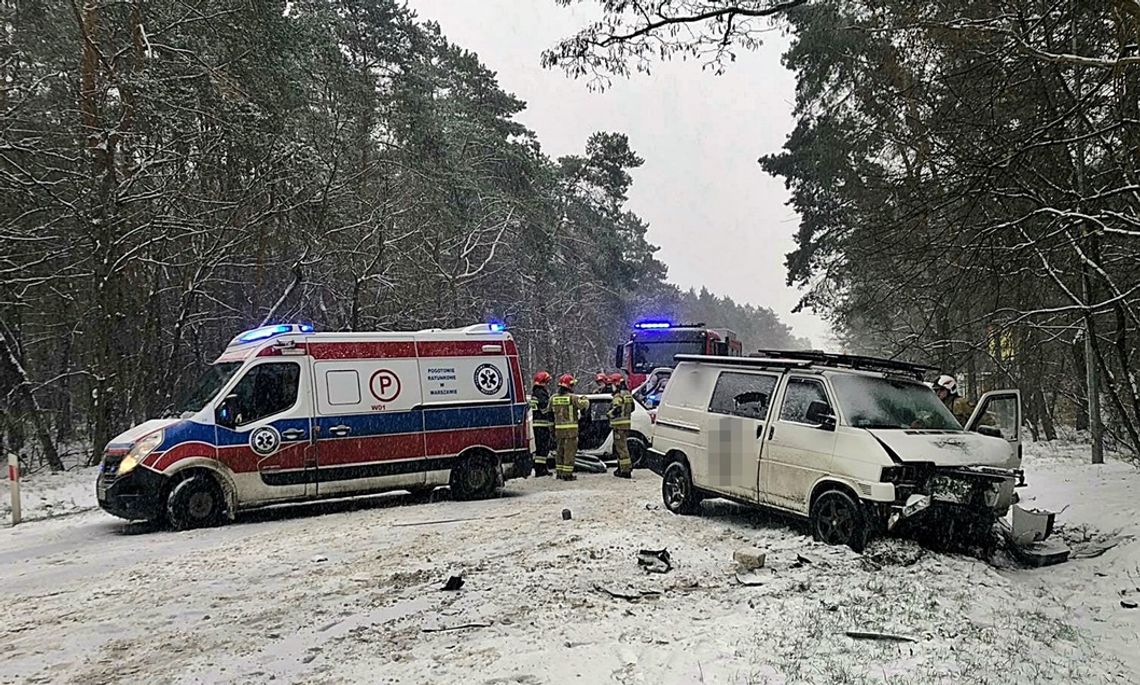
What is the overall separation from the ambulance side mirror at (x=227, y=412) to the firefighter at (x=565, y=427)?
5227mm

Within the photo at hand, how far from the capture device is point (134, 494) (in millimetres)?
9344

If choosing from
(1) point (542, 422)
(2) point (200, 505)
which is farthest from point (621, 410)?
(2) point (200, 505)

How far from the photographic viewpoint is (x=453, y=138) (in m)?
29.9

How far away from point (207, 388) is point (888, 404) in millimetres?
8056

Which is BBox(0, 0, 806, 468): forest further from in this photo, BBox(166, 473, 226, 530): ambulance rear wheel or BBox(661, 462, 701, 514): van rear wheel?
BBox(661, 462, 701, 514): van rear wheel

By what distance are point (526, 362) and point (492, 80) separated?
13679 mm

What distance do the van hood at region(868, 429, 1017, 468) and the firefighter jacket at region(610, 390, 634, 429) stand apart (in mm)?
6663

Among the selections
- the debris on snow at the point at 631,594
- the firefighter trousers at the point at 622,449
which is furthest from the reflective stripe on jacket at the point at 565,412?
the debris on snow at the point at 631,594

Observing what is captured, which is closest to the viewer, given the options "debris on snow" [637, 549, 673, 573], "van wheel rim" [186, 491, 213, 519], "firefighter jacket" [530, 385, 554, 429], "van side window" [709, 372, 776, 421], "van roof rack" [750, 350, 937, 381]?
"debris on snow" [637, 549, 673, 573]

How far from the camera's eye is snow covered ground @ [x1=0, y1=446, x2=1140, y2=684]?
4789 mm

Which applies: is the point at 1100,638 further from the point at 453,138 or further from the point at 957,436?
the point at 453,138

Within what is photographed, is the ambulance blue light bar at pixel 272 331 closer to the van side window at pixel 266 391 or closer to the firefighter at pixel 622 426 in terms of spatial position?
the van side window at pixel 266 391

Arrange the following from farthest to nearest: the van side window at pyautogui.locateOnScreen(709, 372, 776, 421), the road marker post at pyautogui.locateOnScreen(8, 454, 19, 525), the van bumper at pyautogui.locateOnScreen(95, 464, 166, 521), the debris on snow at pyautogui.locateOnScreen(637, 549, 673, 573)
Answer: the road marker post at pyautogui.locateOnScreen(8, 454, 19, 525)
the van bumper at pyautogui.locateOnScreen(95, 464, 166, 521)
the van side window at pyautogui.locateOnScreen(709, 372, 776, 421)
the debris on snow at pyautogui.locateOnScreen(637, 549, 673, 573)

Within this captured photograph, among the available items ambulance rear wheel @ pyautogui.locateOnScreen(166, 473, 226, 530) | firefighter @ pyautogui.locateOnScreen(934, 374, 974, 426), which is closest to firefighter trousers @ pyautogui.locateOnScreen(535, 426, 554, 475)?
ambulance rear wheel @ pyautogui.locateOnScreen(166, 473, 226, 530)
